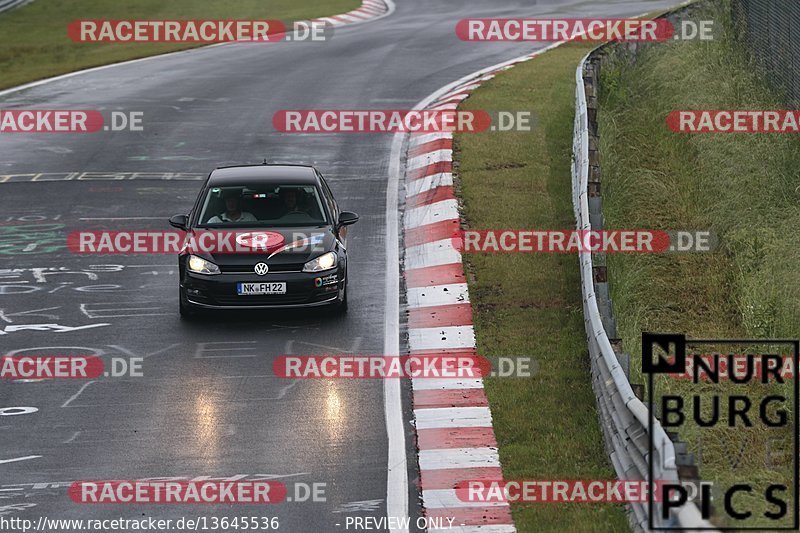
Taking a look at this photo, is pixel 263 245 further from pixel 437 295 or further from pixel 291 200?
pixel 437 295

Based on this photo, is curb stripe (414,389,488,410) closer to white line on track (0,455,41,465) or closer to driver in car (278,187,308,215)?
white line on track (0,455,41,465)

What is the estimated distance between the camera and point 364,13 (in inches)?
1730

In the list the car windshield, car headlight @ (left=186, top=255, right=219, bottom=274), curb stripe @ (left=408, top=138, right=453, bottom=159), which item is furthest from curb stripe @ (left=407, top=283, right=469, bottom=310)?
curb stripe @ (left=408, top=138, right=453, bottom=159)

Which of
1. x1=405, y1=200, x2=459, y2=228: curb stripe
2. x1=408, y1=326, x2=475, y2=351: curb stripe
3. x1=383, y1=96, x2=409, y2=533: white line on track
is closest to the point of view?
x1=383, y1=96, x2=409, y2=533: white line on track

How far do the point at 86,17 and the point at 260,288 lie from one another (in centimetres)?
3041

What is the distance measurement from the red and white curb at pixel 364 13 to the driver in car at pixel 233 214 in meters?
26.2

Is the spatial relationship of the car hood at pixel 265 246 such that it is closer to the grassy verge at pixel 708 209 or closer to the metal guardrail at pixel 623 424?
the metal guardrail at pixel 623 424

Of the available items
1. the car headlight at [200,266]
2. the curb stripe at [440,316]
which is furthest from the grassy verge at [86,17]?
the curb stripe at [440,316]

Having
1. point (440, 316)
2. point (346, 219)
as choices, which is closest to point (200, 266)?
point (346, 219)

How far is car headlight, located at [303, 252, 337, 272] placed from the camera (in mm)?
14664

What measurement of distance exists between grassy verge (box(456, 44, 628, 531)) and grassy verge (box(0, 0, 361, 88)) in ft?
38.3

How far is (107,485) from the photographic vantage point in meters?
10.6

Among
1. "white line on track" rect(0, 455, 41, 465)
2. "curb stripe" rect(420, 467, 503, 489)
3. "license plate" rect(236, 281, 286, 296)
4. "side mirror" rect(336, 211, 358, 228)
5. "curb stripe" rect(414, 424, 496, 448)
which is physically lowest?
"curb stripe" rect(420, 467, 503, 489)

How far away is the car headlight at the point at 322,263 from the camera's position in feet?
48.1
